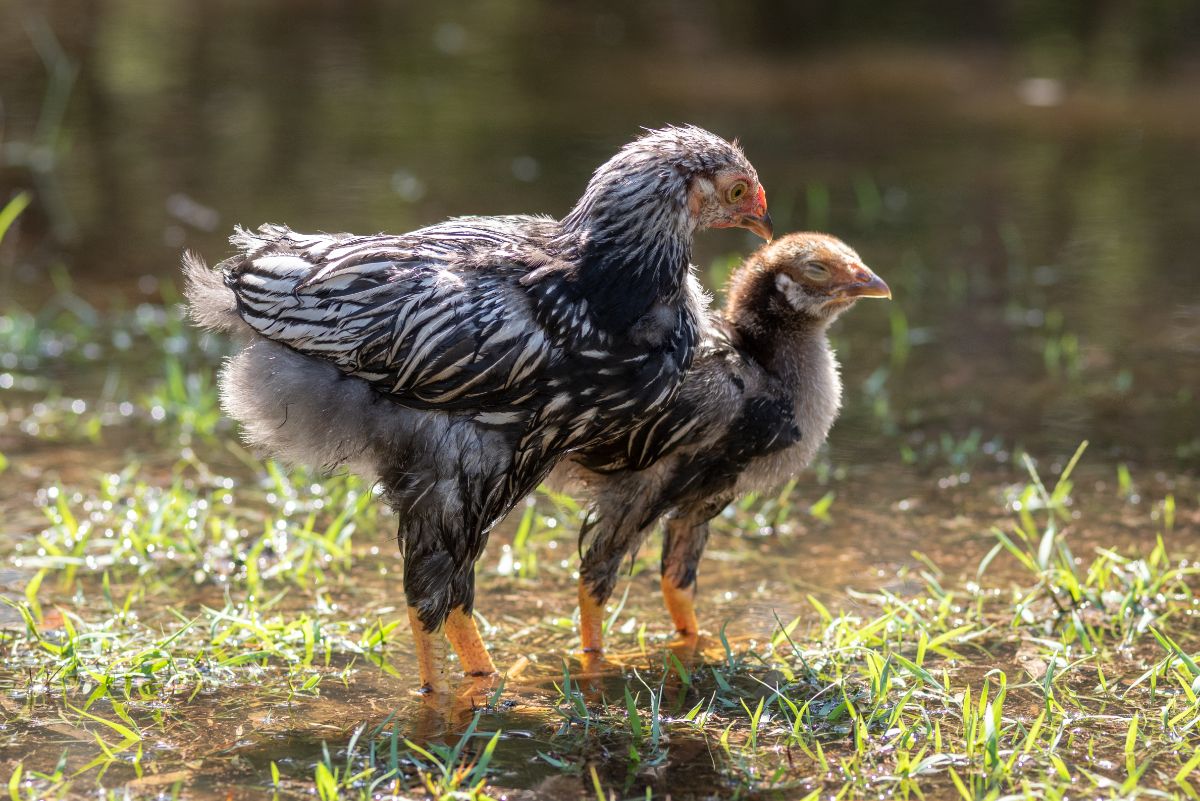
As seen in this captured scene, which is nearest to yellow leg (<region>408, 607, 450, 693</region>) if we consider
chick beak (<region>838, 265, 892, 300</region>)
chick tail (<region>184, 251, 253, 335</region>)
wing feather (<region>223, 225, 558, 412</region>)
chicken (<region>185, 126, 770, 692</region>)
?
chicken (<region>185, 126, 770, 692</region>)

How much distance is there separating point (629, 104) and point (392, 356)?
8.95 metres

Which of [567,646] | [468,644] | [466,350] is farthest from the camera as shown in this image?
[567,646]

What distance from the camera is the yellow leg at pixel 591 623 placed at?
485 cm

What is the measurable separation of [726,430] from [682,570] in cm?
53

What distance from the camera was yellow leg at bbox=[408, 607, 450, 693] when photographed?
452 centimetres

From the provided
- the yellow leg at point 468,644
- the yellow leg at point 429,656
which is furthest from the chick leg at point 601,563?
the yellow leg at point 429,656

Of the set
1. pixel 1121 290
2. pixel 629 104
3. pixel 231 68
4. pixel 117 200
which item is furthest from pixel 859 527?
pixel 231 68

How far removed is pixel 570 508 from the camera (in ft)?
20.0

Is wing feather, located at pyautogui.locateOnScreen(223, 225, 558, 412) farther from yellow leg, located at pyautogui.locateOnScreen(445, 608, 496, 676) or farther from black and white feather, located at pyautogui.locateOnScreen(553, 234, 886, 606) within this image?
yellow leg, located at pyautogui.locateOnScreen(445, 608, 496, 676)

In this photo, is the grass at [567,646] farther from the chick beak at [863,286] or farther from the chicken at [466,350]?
the chick beak at [863,286]

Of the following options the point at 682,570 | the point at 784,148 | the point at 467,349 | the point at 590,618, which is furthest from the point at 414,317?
the point at 784,148

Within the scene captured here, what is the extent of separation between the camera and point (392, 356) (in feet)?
14.2

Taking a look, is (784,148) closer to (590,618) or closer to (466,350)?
(590,618)

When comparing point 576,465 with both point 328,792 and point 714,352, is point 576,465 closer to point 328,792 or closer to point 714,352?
point 714,352
